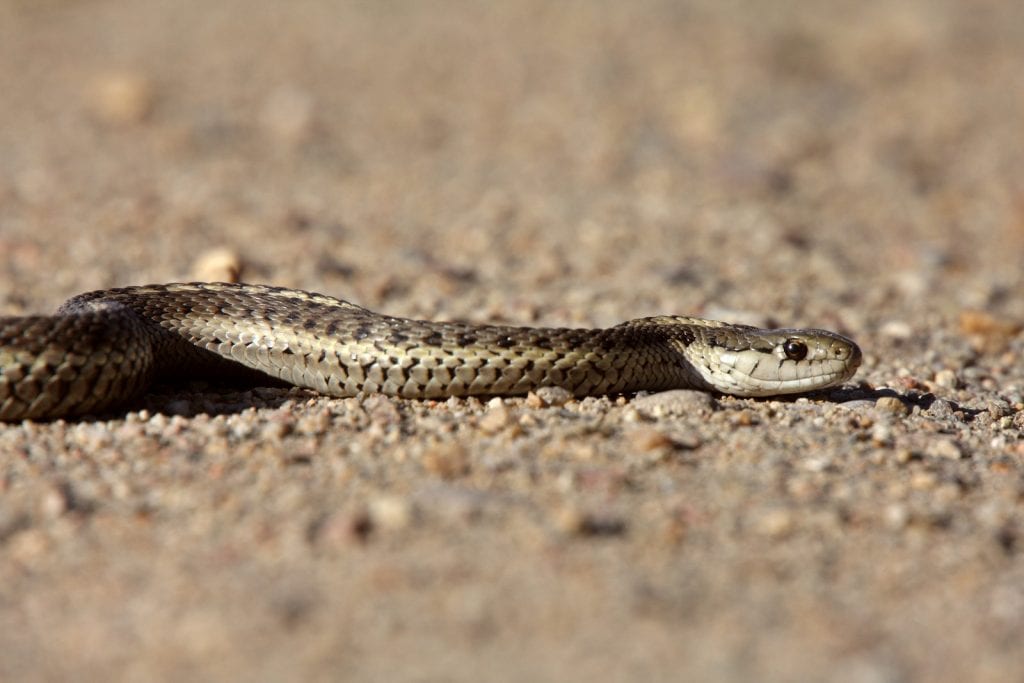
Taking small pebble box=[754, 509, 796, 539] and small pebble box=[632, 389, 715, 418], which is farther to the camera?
small pebble box=[632, 389, 715, 418]

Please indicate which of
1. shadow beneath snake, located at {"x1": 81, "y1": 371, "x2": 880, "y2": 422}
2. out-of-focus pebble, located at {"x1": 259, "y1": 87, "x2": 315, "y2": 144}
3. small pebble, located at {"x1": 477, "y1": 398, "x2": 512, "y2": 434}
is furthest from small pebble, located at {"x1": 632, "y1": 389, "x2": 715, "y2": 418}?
out-of-focus pebble, located at {"x1": 259, "y1": 87, "x2": 315, "y2": 144}

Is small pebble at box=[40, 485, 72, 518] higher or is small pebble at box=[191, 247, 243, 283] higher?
small pebble at box=[191, 247, 243, 283]

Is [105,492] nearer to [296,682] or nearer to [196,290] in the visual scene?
[296,682]

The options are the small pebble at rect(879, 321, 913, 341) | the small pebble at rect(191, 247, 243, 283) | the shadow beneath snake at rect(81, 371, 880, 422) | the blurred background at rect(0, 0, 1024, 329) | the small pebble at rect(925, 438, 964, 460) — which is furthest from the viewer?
the blurred background at rect(0, 0, 1024, 329)

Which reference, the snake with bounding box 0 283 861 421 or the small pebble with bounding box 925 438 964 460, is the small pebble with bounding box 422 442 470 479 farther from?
the small pebble with bounding box 925 438 964 460

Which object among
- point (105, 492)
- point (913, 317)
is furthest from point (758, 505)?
point (913, 317)

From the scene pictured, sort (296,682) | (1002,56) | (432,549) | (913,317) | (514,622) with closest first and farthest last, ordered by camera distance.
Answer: (296,682) < (514,622) < (432,549) < (913,317) < (1002,56)

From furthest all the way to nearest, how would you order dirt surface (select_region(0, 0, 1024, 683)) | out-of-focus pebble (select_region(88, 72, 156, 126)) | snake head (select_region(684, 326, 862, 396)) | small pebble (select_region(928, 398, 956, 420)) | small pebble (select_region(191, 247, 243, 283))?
out-of-focus pebble (select_region(88, 72, 156, 126)), small pebble (select_region(191, 247, 243, 283)), snake head (select_region(684, 326, 862, 396)), small pebble (select_region(928, 398, 956, 420)), dirt surface (select_region(0, 0, 1024, 683))

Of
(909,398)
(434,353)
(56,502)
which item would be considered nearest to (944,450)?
(909,398)

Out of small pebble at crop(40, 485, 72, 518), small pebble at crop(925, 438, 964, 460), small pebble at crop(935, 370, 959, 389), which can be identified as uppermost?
small pebble at crop(935, 370, 959, 389)
